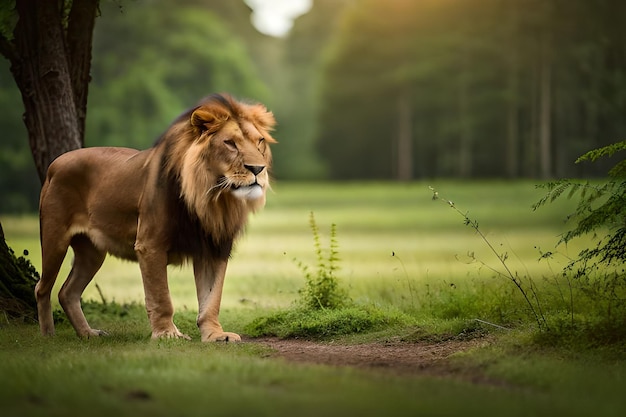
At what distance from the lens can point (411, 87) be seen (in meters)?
57.6

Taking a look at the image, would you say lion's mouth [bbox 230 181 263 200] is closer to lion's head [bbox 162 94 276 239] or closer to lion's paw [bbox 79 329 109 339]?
lion's head [bbox 162 94 276 239]

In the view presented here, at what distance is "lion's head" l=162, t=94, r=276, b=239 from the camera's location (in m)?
7.85

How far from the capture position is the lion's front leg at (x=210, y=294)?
826cm

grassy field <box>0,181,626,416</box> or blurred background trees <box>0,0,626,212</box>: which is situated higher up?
blurred background trees <box>0,0,626,212</box>

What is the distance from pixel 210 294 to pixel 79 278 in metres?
1.66

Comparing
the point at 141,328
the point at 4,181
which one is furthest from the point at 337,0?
the point at 141,328

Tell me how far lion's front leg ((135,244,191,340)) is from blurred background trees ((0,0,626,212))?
27420 millimetres

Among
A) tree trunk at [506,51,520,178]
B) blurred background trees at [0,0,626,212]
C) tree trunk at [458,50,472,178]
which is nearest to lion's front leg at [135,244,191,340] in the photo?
blurred background trees at [0,0,626,212]

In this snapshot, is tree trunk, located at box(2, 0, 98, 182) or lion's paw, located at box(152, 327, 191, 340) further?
tree trunk, located at box(2, 0, 98, 182)

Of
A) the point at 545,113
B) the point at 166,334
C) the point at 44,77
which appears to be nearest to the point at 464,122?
the point at 545,113

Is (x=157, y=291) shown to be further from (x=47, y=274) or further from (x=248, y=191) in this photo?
(x=47, y=274)

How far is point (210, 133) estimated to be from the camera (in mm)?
8055

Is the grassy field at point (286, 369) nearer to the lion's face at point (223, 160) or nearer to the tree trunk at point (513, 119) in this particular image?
the lion's face at point (223, 160)

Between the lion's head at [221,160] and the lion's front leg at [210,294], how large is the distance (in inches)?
13.4
